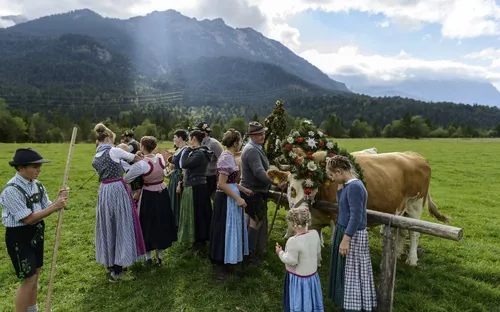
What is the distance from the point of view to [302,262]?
4.10 metres

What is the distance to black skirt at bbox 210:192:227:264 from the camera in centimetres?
558

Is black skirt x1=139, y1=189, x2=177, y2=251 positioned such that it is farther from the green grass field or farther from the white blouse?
the white blouse

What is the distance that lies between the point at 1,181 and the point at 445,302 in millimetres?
17822

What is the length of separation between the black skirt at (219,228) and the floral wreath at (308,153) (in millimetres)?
1234

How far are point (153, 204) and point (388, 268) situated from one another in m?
3.93

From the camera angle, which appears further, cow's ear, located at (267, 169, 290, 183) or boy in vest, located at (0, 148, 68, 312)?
cow's ear, located at (267, 169, 290, 183)

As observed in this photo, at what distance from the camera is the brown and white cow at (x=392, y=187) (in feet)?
20.2

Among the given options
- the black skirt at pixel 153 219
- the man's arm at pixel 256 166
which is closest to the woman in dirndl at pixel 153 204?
the black skirt at pixel 153 219

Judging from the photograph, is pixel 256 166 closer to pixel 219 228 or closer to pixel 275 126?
pixel 219 228

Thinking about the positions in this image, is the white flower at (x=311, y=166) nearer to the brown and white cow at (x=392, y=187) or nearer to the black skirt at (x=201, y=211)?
the brown and white cow at (x=392, y=187)

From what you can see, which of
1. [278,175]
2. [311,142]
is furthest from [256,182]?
[311,142]

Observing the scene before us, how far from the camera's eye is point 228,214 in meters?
5.54

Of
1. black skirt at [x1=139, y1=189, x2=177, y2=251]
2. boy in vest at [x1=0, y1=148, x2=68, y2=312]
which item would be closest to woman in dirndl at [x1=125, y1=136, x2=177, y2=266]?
black skirt at [x1=139, y1=189, x2=177, y2=251]

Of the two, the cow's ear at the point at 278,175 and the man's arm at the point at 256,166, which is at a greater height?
the man's arm at the point at 256,166
